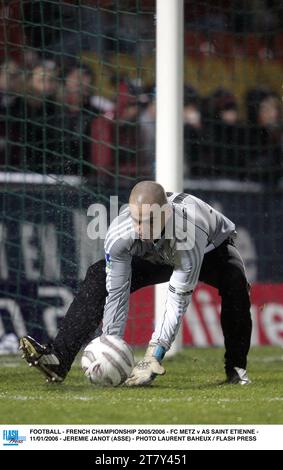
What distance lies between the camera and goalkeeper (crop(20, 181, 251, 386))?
21.3ft

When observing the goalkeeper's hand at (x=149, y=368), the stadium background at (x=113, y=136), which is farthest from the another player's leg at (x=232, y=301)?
the stadium background at (x=113, y=136)

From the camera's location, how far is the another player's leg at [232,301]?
6.97 meters

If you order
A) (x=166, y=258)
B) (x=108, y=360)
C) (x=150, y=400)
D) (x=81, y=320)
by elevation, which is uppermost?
(x=166, y=258)

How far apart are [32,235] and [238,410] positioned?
12.4 ft

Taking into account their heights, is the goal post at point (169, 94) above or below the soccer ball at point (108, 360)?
above

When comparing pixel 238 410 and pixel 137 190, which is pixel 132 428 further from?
pixel 137 190

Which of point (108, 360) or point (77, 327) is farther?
point (77, 327)

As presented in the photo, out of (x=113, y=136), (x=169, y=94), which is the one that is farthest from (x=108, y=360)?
(x=113, y=136)

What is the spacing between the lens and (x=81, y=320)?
22.4ft

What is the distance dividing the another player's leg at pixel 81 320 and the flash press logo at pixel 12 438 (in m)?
1.11

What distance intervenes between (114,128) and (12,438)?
4.46 m

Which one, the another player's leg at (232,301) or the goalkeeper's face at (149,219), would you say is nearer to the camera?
the goalkeeper's face at (149,219)

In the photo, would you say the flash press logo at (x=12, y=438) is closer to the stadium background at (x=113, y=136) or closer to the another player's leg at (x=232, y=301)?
→ the another player's leg at (x=232, y=301)

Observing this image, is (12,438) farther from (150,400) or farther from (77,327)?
(77,327)
